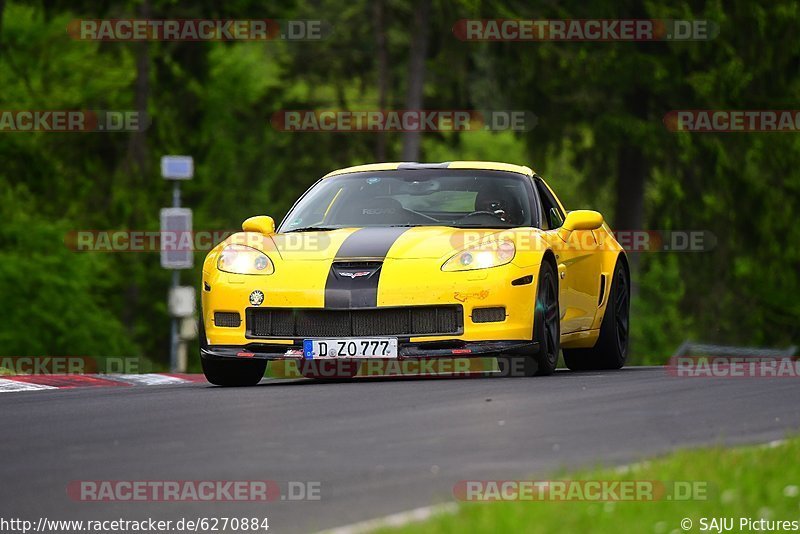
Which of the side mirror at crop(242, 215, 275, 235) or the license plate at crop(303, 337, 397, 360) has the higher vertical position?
the side mirror at crop(242, 215, 275, 235)

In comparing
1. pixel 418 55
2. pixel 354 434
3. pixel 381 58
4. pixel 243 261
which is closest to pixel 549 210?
pixel 243 261

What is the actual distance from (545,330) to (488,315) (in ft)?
1.74

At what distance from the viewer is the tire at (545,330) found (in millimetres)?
12461

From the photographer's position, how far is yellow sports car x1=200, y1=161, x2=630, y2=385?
12.1m

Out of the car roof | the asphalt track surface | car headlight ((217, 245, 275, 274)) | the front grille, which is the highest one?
the car roof

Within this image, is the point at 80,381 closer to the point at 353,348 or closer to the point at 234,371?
the point at 234,371

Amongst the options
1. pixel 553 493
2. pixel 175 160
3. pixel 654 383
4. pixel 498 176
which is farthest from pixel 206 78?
pixel 553 493

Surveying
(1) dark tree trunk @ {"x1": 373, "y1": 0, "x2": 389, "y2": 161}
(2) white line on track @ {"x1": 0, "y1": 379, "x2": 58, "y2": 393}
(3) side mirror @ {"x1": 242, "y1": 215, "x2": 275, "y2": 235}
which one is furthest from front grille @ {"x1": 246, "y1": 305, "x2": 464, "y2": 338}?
(1) dark tree trunk @ {"x1": 373, "y1": 0, "x2": 389, "y2": 161}

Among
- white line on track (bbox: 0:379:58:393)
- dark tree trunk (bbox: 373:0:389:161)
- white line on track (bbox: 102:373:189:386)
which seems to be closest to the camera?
white line on track (bbox: 0:379:58:393)

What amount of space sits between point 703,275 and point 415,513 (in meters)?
32.4

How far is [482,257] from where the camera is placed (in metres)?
12.3

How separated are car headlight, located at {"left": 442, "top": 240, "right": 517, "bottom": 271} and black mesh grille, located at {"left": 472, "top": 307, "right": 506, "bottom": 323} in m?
0.29

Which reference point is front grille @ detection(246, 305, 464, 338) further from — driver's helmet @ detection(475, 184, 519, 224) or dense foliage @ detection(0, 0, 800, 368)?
dense foliage @ detection(0, 0, 800, 368)

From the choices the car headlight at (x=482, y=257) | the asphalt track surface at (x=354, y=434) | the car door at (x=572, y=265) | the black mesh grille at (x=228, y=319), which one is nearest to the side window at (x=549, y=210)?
the car door at (x=572, y=265)
